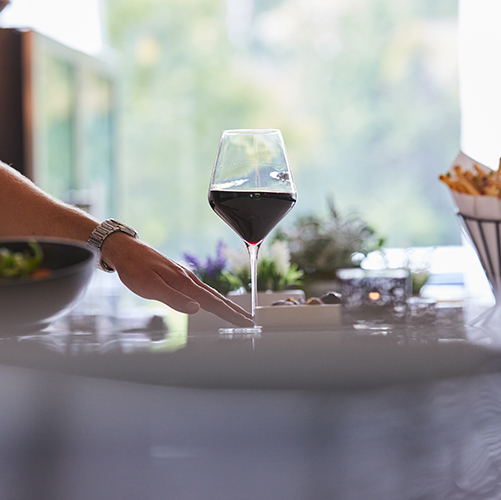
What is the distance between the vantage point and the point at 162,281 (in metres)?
0.61

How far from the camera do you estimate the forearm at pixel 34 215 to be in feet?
2.16

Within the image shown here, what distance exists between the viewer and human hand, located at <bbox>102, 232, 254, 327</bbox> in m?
0.57

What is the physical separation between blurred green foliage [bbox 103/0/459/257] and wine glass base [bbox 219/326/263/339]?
6281 millimetres

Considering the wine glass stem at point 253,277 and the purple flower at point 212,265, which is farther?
the purple flower at point 212,265

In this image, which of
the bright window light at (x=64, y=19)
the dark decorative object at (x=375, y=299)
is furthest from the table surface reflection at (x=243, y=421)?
the bright window light at (x=64, y=19)

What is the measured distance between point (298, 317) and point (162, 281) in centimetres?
15

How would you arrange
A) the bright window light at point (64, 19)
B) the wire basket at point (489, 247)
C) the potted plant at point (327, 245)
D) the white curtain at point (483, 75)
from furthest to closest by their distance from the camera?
the bright window light at point (64, 19)
the white curtain at point (483, 75)
the potted plant at point (327, 245)
the wire basket at point (489, 247)

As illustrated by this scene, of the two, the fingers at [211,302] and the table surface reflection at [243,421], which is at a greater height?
the fingers at [211,302]

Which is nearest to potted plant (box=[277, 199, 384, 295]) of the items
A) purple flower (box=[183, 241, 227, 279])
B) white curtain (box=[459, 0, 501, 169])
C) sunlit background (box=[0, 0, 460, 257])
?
purple flower (box=[183, 241, 227, 279])

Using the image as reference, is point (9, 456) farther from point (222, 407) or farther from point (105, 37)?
point (105, 37)

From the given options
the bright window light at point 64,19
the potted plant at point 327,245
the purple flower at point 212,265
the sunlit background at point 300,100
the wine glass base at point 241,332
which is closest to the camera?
the wine glass base at point 241,332

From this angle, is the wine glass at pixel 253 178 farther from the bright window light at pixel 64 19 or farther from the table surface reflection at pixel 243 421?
the bright window light at pixel 64 19

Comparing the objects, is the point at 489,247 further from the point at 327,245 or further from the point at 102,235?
the point at 327,245

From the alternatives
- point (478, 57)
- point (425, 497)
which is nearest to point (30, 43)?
point (478, 57)
